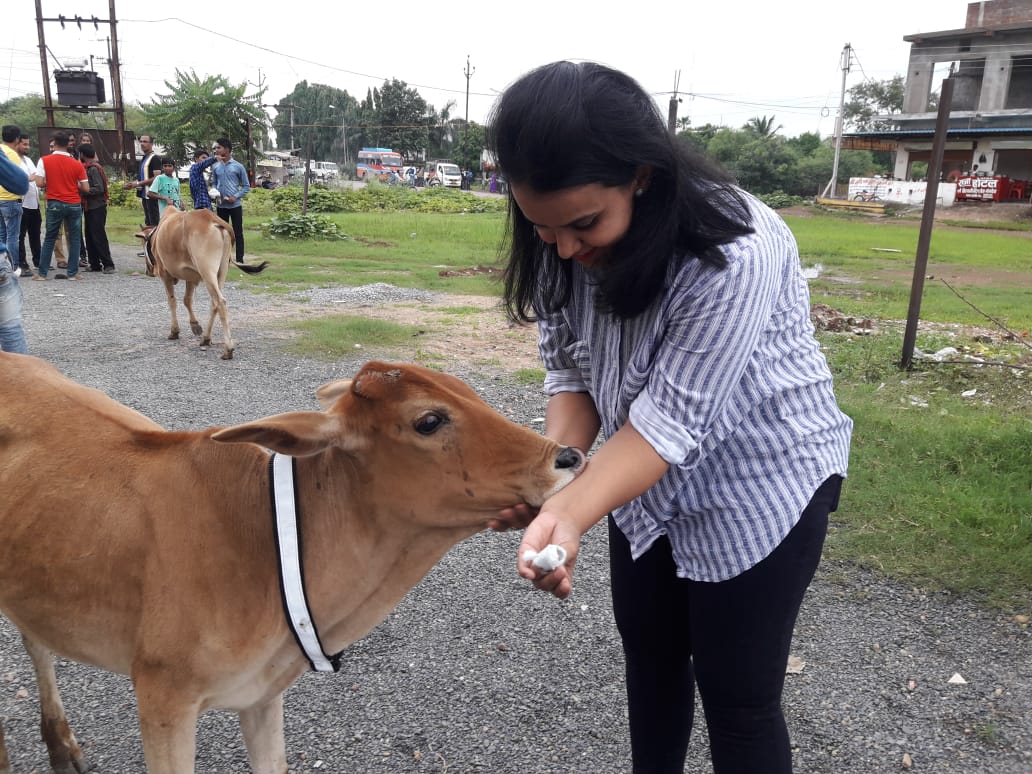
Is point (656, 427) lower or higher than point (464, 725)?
higher

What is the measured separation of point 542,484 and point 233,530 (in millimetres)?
834

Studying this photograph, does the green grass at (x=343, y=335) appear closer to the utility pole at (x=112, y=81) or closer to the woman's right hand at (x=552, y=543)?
the woman's right hand at (x=552, y=543)

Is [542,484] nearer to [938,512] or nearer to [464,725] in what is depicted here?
[464,725]

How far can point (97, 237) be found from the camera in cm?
1310

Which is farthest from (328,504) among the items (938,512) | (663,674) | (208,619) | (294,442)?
(938,512)

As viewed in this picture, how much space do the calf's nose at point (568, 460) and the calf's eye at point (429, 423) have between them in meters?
0.31

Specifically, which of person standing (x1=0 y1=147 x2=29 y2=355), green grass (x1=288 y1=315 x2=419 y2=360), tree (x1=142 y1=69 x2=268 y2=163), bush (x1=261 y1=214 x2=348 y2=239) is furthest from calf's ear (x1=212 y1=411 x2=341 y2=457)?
tree (x1=142 y1=69 x2=268 y2=163)

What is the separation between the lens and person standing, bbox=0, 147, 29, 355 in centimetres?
487

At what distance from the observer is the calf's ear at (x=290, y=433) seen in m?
1.93

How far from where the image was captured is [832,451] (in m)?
1.85

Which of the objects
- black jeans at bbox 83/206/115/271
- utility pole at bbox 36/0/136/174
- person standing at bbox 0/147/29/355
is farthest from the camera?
utility pole at bbox 36/0/136/174

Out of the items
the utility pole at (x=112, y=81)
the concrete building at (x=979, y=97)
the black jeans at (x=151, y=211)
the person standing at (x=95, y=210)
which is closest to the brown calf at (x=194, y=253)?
the person standing at (x=95, y=210)

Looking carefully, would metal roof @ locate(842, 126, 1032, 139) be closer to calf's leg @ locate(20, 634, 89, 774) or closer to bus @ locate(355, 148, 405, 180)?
bus @ locate(355, 148, 405, 180)

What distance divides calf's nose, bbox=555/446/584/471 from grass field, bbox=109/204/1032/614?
2.64 meters
